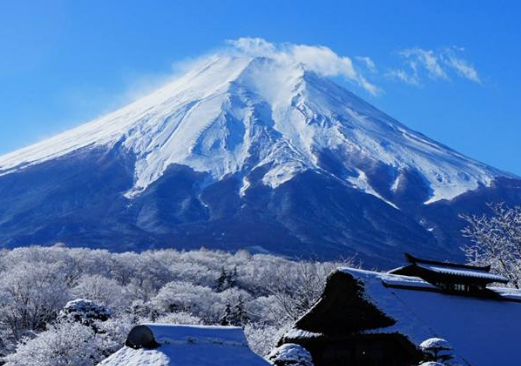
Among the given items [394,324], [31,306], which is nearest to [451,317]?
[394,324]

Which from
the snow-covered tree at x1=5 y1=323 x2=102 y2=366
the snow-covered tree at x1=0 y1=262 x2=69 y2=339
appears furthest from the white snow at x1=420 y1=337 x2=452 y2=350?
the snow-covered tree at x1=0 y1=262 x2=69 y2=339

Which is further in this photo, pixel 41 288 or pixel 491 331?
pixel 41 288

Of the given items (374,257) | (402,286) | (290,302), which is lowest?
(374,257)

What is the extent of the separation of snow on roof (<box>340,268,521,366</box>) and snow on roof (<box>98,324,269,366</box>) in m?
6.69

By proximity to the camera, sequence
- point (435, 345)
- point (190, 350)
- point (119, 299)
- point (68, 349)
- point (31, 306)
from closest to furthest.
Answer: point (190, 350) → point (435, 345) → point (68, 349) → point (31, 306) → point (119, 299)

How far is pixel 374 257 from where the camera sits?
158 meters

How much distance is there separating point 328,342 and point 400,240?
545 feet

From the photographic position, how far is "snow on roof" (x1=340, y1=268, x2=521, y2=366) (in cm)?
2209

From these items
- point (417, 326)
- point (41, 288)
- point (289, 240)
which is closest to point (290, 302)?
point (41, 288)

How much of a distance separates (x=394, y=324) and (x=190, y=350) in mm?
8165

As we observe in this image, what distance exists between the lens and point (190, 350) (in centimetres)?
1656

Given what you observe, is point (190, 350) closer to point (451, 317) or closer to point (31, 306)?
point (451, 317)

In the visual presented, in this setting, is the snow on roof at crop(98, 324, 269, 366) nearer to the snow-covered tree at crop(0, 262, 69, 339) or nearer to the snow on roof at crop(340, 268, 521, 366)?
the snow on roof at crop(340, 268, 521, 366)

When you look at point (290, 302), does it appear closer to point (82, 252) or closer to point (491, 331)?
point (491, 331)
